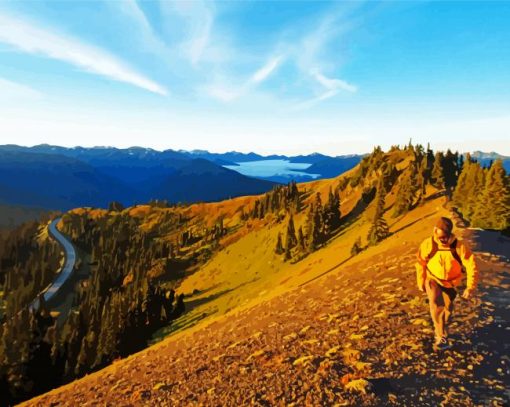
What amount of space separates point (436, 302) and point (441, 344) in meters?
1.71

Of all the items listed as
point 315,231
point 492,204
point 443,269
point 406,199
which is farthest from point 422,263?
point 315,231

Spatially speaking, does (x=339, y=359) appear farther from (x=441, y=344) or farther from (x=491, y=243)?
(x=491, y=243)

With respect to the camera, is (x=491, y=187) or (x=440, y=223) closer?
(x=440, y=223)

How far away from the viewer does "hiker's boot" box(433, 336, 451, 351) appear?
13.1 meters

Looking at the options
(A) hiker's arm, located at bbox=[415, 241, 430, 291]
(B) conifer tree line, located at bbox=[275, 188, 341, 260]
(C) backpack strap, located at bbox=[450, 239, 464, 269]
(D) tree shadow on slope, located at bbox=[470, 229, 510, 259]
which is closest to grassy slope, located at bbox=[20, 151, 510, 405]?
(A) hiker's arm, located at bbox=[415, 241, 430, 291]

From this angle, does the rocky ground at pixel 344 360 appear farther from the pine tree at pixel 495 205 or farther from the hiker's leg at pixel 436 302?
the pine tree at pixel 495 205

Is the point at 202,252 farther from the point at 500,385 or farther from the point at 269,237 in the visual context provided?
the point at 500,385

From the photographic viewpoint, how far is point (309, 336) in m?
16.8

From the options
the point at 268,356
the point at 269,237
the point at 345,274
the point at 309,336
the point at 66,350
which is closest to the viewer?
the point at 268,356

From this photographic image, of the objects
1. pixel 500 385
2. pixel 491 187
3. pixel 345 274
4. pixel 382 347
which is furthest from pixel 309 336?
pixel 491 187

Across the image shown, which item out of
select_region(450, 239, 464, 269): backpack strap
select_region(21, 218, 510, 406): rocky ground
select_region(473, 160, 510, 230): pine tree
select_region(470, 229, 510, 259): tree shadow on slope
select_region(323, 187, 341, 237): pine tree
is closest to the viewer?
select_region(21, 218, 510, 406): rocky ground

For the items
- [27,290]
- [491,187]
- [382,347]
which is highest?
[491,187]

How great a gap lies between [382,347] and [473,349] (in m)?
3.05

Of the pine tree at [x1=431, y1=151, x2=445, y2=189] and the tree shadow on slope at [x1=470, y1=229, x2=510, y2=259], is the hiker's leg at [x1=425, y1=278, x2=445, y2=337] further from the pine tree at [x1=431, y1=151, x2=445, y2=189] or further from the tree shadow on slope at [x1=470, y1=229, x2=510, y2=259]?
the pine tree at [x1=431, y1=151, x2=445, y2=189]
